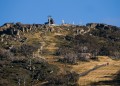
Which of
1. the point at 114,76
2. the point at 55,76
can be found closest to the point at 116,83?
the point at 114,76

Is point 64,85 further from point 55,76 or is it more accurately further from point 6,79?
point 6,79

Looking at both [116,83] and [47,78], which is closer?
[116,83]

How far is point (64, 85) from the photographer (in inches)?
7057

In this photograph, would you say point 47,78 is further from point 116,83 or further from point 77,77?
point 116,83

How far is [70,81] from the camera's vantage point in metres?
188

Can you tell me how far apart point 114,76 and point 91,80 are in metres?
12.9

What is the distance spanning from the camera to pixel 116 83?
180 meters

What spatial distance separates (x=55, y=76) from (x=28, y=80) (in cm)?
1240

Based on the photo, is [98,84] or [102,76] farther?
[102,76]

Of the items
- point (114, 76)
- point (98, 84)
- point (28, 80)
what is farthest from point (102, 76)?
point (28, 80)

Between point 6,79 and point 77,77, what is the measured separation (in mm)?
32041

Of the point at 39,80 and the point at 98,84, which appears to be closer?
the point at 98,84

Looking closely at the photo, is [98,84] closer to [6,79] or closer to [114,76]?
[114,76]

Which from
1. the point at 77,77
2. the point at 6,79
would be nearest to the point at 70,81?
the point at 77,77
